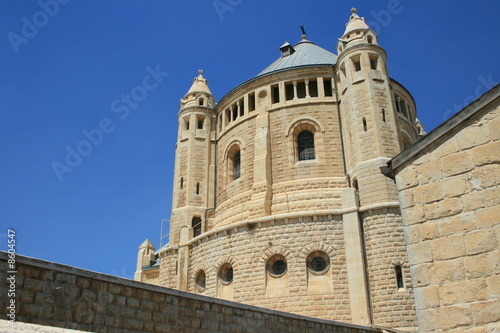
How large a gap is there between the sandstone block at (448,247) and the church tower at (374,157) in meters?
10.6

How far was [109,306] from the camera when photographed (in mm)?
7418

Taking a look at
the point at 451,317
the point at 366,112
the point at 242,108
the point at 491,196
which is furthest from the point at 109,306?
the point at 242,108

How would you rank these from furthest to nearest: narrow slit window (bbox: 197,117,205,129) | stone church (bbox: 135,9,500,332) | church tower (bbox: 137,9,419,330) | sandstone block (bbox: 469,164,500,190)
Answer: narrow slit window (bbox: 197,117,205,129) < church tower (bbox: 137,9,419,330) < stone church (bbox: 135,9,500,332) < sandstone block (bbox: 469,164,500,190)

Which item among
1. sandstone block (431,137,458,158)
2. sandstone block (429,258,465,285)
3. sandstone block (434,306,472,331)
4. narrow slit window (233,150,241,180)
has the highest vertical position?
narrow slit window (233,150,241,180)

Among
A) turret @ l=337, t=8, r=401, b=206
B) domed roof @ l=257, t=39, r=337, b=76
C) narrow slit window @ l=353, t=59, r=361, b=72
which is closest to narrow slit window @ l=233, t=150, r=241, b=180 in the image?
domed roof @ l=257, t=39, r=337, b=76

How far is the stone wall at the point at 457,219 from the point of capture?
236 inches

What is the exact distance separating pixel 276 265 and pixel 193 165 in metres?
9.01

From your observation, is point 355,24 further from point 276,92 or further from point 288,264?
point 288,264

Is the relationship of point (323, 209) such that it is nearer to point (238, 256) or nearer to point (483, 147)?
point (238, 256)

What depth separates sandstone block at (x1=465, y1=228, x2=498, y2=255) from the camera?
238 inches

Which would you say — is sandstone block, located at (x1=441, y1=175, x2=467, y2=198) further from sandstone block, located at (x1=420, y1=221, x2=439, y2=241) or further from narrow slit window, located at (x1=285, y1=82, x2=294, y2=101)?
narrow slit window, located at (x1=285, y1=82, x2=294, y2=101)

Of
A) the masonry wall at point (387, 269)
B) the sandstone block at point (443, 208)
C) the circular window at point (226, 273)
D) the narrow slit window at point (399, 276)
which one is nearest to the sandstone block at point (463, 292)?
the sandstone block at point (443, 208)

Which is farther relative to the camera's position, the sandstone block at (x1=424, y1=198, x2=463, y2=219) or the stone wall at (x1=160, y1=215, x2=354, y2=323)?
the stone wall at (x1=160, y1=215, x2=354, y2=323)

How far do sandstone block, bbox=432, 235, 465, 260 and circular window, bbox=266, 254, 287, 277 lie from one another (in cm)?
1251
